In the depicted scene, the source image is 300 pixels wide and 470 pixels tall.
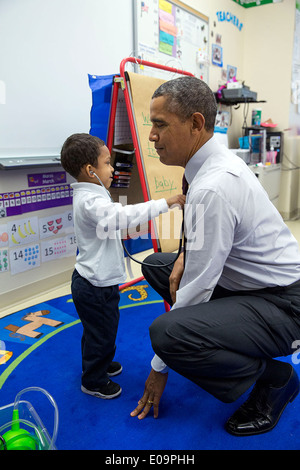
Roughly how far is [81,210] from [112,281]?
257 mm

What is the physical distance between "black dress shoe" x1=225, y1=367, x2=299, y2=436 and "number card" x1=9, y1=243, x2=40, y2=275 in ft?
4.53

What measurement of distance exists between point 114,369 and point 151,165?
3.06 ft

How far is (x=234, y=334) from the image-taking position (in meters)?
1.01

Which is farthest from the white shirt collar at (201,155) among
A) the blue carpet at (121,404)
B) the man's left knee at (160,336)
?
the blue carpet at (121,404)

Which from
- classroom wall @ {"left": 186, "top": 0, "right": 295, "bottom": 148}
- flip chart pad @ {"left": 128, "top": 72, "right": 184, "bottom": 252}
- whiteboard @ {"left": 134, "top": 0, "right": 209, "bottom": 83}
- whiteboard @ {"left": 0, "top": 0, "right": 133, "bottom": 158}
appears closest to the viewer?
flip chart pad @ {"left": 128, "top": 72, "right": 184, "bottom": 252}

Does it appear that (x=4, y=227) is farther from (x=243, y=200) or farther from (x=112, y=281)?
(x=243, y=200)

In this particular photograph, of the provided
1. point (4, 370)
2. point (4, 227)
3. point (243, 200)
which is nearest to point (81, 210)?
point (243, 200)

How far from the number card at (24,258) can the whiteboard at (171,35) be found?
1.45 m

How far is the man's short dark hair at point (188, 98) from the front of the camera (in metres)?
1.02

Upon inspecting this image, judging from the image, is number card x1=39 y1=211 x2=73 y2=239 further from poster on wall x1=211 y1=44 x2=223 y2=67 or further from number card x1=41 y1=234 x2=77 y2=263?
poster on wall x1=211 y1=44 x2=223 y2=67

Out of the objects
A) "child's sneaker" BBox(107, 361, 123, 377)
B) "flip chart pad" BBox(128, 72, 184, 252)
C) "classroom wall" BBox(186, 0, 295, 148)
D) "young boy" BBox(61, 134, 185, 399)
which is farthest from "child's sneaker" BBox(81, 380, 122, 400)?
"classroom wall" BBox(186, 0, 295, 148)

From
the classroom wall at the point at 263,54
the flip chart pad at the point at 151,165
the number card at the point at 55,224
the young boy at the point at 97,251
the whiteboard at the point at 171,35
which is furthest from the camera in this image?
the classroom wall at the point at 263,54

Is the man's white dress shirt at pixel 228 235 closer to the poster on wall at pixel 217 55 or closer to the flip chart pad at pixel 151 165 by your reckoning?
the flip chart pad at pixel 151 165

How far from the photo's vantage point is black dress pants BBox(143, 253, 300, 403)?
1.01 m
